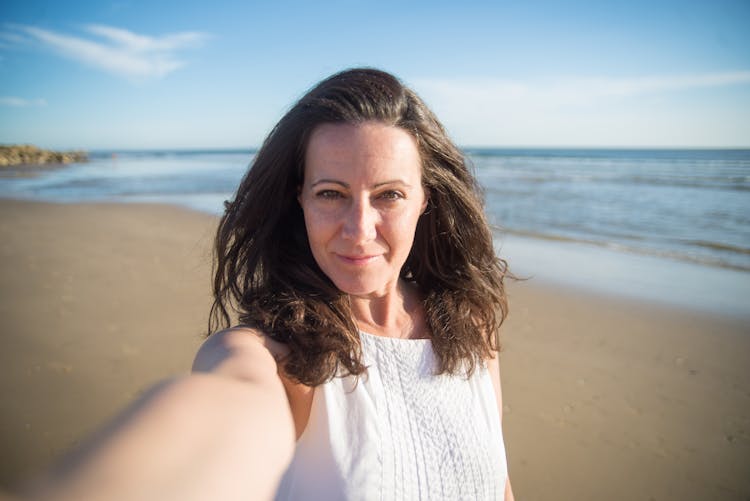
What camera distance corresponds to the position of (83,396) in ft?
11.6

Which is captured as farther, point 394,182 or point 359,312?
point 359,312

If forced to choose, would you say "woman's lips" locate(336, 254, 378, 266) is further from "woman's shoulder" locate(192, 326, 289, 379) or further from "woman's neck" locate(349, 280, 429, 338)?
"woman's shoulder" locate(192, 326, 289, 379)

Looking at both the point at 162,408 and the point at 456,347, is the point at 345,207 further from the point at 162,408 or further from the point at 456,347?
the point at 162,408

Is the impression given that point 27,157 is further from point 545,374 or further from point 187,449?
point 187,449

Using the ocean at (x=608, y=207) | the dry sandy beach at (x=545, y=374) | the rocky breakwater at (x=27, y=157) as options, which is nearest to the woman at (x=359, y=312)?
the dry sandy beach at (x=545, y=374)

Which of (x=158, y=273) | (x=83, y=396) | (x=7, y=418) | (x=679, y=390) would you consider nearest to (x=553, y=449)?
(x=679, y=390)

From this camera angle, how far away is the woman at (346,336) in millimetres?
942

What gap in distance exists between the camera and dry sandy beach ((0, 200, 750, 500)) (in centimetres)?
296

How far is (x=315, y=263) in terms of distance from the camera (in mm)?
1825

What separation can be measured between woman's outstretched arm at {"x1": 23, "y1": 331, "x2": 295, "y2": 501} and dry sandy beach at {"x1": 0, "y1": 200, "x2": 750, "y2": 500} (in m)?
1.17

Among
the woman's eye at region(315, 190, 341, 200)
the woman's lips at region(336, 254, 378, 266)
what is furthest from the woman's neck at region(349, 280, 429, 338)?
the woman's eye at region(315, 190, 341, 200)

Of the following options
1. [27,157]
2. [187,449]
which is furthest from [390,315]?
[27,157]

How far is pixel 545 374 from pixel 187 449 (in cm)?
400

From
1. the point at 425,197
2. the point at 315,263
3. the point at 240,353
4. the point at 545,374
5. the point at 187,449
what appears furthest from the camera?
the point at 545,374
